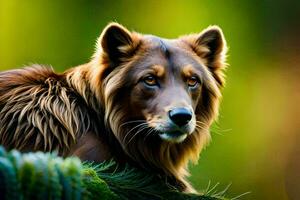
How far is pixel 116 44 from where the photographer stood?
504 centimetres

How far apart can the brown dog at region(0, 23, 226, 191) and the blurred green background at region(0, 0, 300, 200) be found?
13.3ft

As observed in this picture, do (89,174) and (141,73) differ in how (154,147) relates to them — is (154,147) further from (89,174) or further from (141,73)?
(89,174)

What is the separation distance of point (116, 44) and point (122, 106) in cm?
36

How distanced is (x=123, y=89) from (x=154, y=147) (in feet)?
1.12

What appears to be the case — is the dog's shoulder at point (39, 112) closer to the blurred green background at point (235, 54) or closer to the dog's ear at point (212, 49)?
the dog's ear at point (212, 49)

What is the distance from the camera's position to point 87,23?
9.96m

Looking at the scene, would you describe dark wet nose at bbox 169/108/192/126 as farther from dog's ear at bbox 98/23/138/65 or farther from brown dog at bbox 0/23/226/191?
dog's ear at bbox 98/23/138/65

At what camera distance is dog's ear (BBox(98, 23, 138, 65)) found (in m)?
5.00

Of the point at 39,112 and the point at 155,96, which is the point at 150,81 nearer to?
the point at 155,96

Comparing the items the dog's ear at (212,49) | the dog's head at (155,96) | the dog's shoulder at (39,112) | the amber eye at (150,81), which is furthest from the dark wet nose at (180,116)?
the dog's ear at (212,49)

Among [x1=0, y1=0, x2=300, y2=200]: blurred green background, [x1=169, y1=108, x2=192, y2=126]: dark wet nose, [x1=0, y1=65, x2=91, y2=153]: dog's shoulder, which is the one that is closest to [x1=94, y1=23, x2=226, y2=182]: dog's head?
[x1=169, y1=108, x2=192, y2=126]: dark wet nose

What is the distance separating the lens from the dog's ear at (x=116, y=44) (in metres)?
5.00

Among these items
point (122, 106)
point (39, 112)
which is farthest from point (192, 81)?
point (39, 112)

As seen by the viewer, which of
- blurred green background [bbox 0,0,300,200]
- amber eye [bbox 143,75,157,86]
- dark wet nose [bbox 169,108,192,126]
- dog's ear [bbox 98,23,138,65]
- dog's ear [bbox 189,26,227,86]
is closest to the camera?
dark wet nose [bbox 169,108,192,126]
